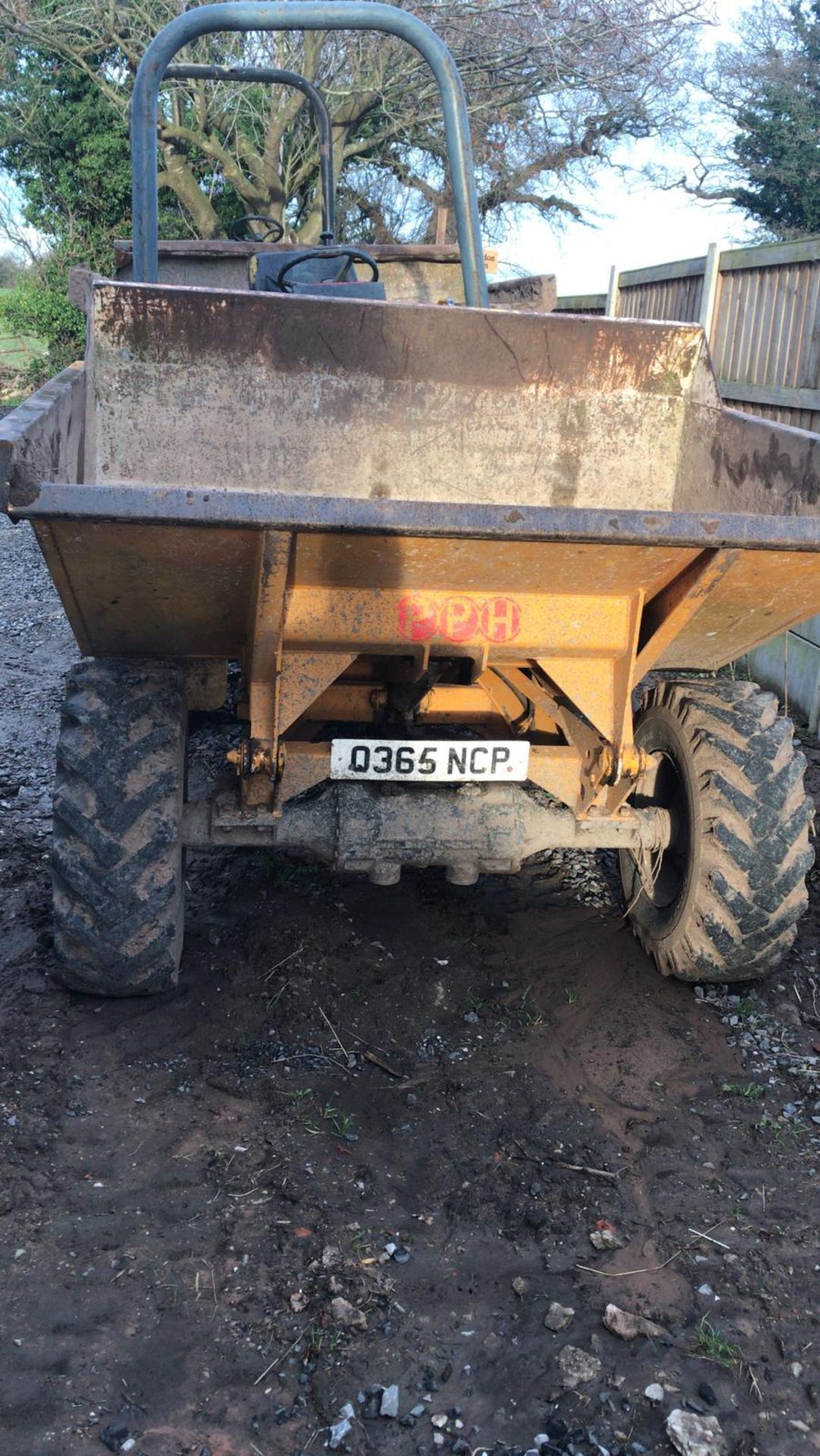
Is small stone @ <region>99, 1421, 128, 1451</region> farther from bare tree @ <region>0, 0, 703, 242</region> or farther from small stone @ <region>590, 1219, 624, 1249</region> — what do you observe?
bare tree @ <region>0, 0, 703, 242</region>

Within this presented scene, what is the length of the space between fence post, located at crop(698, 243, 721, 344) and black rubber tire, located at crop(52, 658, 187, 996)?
18.6 ft

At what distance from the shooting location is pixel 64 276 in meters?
19.5

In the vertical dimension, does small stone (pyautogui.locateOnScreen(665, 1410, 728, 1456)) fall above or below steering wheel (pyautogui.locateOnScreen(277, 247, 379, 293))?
below

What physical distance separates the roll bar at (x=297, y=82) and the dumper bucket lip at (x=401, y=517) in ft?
7.05

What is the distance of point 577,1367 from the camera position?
2.27 m

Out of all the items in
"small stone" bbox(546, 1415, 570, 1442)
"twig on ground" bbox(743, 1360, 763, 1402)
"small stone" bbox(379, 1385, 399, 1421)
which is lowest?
"small stone" bbox(379, 1385, 399, 1421)

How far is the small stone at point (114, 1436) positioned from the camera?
6.75 feet

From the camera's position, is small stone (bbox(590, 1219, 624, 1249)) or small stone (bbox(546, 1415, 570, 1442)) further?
small stone (bbox(590, 1219, 624, 1249))

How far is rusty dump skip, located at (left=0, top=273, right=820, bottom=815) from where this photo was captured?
262 cm

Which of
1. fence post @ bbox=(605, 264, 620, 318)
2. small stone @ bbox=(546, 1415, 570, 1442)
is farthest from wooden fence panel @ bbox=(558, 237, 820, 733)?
small stone @ bbox=(546, 1415, 570, 1442)

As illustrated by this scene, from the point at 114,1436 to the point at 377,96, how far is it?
49.8 ft

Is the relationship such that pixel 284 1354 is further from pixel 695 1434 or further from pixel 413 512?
pixel 413 512

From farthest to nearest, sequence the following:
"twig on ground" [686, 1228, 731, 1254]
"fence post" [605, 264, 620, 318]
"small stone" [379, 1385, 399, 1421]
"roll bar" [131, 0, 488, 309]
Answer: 1. "fence post" [605, 264, 620, 318]
2. "roll bar" [131, 0, 488, 309]
3. "twig on ground" [686, 1228, 731, 1254]
4. "small stone" [379, 1385, 399, 1421]

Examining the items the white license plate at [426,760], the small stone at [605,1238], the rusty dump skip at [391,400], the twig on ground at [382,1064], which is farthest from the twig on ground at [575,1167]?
the rusty dump skip at [391,400]
